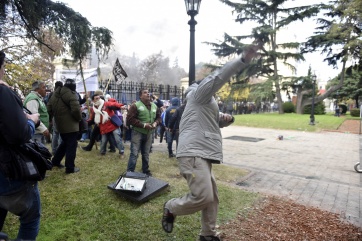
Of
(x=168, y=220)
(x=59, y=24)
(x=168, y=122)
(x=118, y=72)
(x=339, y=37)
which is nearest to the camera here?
(x=168, y=220)

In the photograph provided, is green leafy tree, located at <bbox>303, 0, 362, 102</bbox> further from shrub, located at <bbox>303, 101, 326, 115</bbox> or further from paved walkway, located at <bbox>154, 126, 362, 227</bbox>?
paved walkway, located at <bbox>154, 126, 362, 227</bbox>

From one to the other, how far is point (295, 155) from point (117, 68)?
718 cm

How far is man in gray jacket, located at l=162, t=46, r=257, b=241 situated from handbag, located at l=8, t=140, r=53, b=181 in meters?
1.31

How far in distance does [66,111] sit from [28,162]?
3.29 m

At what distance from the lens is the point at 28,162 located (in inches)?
79.1

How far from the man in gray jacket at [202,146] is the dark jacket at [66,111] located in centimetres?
300

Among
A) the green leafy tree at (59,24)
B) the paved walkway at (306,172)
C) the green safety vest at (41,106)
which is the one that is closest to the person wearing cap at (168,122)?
the paved walkway at (306,172)

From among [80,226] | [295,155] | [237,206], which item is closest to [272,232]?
[237,206]

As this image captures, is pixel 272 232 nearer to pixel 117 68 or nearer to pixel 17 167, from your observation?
pixel 17 167

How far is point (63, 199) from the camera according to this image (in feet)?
13.2

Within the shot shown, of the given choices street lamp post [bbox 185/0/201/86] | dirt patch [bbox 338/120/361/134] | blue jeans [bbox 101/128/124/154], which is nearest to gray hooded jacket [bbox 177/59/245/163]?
street lamp post [bbox 185/0/201/86]

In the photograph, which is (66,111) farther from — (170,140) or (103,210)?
(170,140)

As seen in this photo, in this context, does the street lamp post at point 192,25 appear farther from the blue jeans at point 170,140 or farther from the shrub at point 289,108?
the shrub at point 289,108

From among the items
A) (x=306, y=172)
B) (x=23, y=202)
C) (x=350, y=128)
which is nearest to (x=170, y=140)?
(x=306, y=172)
